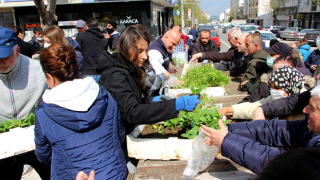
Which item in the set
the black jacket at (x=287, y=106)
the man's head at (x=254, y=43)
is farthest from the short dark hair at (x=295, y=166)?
the man's head at (x=254, y=43)

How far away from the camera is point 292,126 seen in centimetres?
170

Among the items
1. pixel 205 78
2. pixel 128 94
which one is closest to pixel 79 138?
pixel 128 94

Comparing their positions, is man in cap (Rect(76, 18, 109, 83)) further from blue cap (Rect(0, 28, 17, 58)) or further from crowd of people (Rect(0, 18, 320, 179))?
blue cap (Rect(0, 28, 17, 58))

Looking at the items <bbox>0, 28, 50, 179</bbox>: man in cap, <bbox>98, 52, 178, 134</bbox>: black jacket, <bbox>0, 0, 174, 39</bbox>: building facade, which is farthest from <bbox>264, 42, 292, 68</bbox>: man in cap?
<bbox>0, 0, 174, 39</bbox>: building facade

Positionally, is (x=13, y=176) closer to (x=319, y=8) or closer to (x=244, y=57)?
(x=244, y=57)

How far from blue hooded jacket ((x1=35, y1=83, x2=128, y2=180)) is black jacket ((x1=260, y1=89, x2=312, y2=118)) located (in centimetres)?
157

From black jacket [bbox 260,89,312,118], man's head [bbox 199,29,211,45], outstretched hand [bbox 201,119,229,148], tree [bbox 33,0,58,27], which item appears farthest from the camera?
tree [bbox 33,0,58,27]

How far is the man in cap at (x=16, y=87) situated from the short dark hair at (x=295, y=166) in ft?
6.79

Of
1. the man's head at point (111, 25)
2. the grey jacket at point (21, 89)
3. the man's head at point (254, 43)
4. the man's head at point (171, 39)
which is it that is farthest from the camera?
the man's head at point (111, 25)

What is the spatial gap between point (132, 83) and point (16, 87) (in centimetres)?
110

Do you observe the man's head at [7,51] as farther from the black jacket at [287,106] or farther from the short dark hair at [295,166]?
the black jacket at [287,106]

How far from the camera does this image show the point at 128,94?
1.67m

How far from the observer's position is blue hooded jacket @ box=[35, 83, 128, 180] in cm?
135

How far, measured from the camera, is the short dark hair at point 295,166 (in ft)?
2.00
